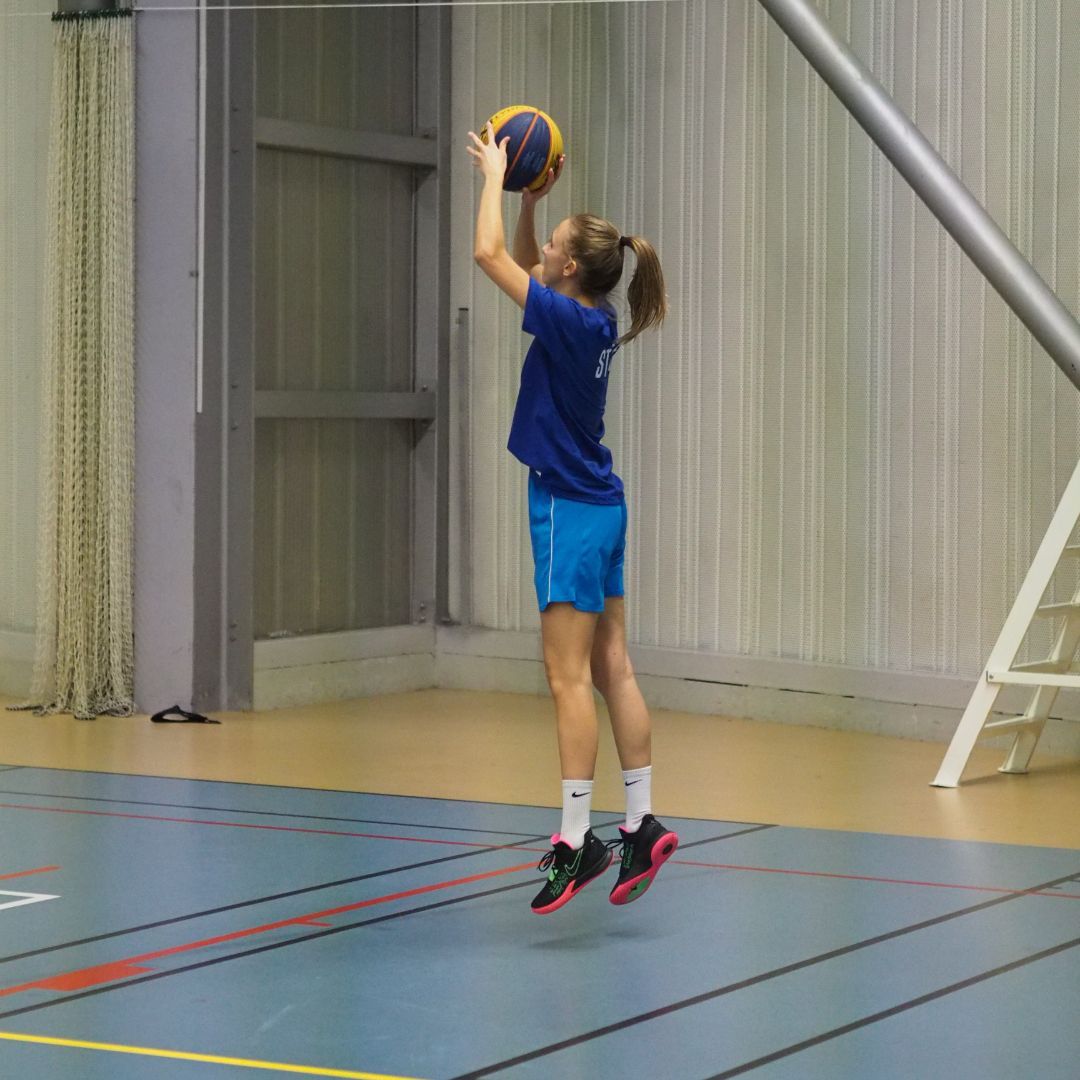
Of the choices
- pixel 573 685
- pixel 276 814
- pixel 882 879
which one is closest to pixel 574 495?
pixel 573 685

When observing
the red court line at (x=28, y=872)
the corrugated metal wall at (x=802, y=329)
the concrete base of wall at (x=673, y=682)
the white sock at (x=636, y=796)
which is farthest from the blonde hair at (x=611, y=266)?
the concrete base of wall at (x=673, y=682)

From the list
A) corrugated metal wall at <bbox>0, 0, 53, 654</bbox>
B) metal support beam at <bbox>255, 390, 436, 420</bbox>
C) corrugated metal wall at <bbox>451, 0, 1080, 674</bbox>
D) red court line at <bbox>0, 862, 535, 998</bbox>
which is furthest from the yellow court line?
corrugated metal wall at <bbox>0, 0, 53, 654</bbox>

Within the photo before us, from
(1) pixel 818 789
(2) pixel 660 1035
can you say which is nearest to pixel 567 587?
(2) pixel 660 1035

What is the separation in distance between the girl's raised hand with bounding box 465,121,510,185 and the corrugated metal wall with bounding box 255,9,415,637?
11.3ft

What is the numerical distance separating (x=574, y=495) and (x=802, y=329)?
10.9 feet

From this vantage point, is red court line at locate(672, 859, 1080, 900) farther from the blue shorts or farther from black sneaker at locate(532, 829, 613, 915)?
the blue shorts

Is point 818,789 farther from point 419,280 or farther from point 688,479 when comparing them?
point 419,280

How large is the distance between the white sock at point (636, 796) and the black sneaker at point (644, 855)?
0.02m

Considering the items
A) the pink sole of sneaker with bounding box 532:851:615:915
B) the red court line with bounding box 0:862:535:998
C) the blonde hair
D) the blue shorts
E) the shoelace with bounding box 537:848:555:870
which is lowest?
the red court line with bounding box 0:862:535:998

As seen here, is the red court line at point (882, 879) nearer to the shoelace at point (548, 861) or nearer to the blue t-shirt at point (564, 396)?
the shoelace at point (548, 861)

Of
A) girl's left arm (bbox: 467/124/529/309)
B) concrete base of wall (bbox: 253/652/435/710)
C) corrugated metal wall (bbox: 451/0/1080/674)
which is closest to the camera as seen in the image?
girl's left arm (bbox: 467/124/529/309)

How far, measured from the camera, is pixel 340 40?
26.2 ft

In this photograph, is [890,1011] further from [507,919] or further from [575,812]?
[507,919]

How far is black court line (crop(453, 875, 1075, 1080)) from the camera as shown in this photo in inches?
127
